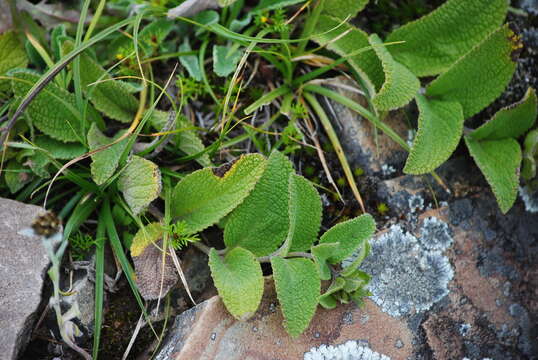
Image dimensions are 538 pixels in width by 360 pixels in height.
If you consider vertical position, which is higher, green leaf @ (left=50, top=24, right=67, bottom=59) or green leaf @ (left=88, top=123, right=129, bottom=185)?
green leaf @ (left=50, top=24, right=67, bottom=59)

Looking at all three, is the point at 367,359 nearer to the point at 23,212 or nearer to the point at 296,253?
the point at 296,253

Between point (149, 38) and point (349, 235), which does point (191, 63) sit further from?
point (349, 235)

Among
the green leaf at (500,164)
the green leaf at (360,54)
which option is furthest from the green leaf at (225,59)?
the green leaf at (500,164)

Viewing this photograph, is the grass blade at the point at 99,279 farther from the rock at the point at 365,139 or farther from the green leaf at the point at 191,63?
the rock at the point at 365,139

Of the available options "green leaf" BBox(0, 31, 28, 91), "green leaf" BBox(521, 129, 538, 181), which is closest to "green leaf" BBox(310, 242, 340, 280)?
"green leaf" BBox(521, 129, 538, 181)

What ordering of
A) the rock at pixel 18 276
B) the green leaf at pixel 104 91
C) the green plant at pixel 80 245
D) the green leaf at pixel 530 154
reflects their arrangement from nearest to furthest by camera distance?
the rock at pixel 18 276 < the green plant at pixel 80 245 < the green leaf at pixel 104 91 < the green leaf at pixel 530 154

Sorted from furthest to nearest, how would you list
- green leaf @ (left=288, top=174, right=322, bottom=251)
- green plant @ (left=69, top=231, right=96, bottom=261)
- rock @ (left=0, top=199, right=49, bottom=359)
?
1. green plant @ (left=69, top=231, right=96, bottom=261)
2. green leaf @ (left=288, top=174, right=322, bottom=251)
3. rock @ (left=0, top=199, right=49, bottom=359)

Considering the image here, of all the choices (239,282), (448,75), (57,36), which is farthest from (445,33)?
(57,36)

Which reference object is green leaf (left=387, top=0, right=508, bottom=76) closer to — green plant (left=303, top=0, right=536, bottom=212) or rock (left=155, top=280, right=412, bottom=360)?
green plant (left=303, top=0, right=536, bottom=212)
